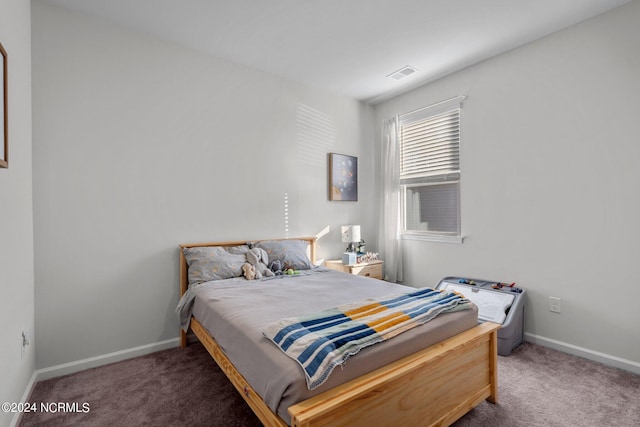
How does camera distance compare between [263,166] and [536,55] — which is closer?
[536,55]

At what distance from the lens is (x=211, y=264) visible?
8.56 feet

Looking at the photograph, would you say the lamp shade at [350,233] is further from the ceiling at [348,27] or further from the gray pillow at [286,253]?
the ceiling at [348,27]

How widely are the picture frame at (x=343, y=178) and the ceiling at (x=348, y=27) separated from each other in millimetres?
1072

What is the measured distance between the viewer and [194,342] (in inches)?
110

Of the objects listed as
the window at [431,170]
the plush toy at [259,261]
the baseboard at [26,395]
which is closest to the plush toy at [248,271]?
the plush toy at [259,261]

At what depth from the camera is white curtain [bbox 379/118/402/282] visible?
3.90 m

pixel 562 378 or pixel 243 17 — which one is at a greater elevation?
pixel 243 17

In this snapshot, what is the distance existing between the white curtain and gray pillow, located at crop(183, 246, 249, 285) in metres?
1.97

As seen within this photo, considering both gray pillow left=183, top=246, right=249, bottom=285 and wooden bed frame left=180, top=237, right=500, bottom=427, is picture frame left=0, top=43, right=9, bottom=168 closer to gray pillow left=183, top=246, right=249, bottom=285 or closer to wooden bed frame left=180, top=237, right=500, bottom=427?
gray pillow left=183, top=246, right=249, bottom=285

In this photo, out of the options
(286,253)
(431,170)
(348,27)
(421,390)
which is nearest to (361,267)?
(286,253)

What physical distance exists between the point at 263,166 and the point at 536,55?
272cm

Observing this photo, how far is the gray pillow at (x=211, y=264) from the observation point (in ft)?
8.41

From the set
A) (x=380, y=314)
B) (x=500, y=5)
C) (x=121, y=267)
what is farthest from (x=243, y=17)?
(x=380, y=314)

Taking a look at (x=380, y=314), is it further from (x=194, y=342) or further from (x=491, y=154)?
(x=491, y=154)
